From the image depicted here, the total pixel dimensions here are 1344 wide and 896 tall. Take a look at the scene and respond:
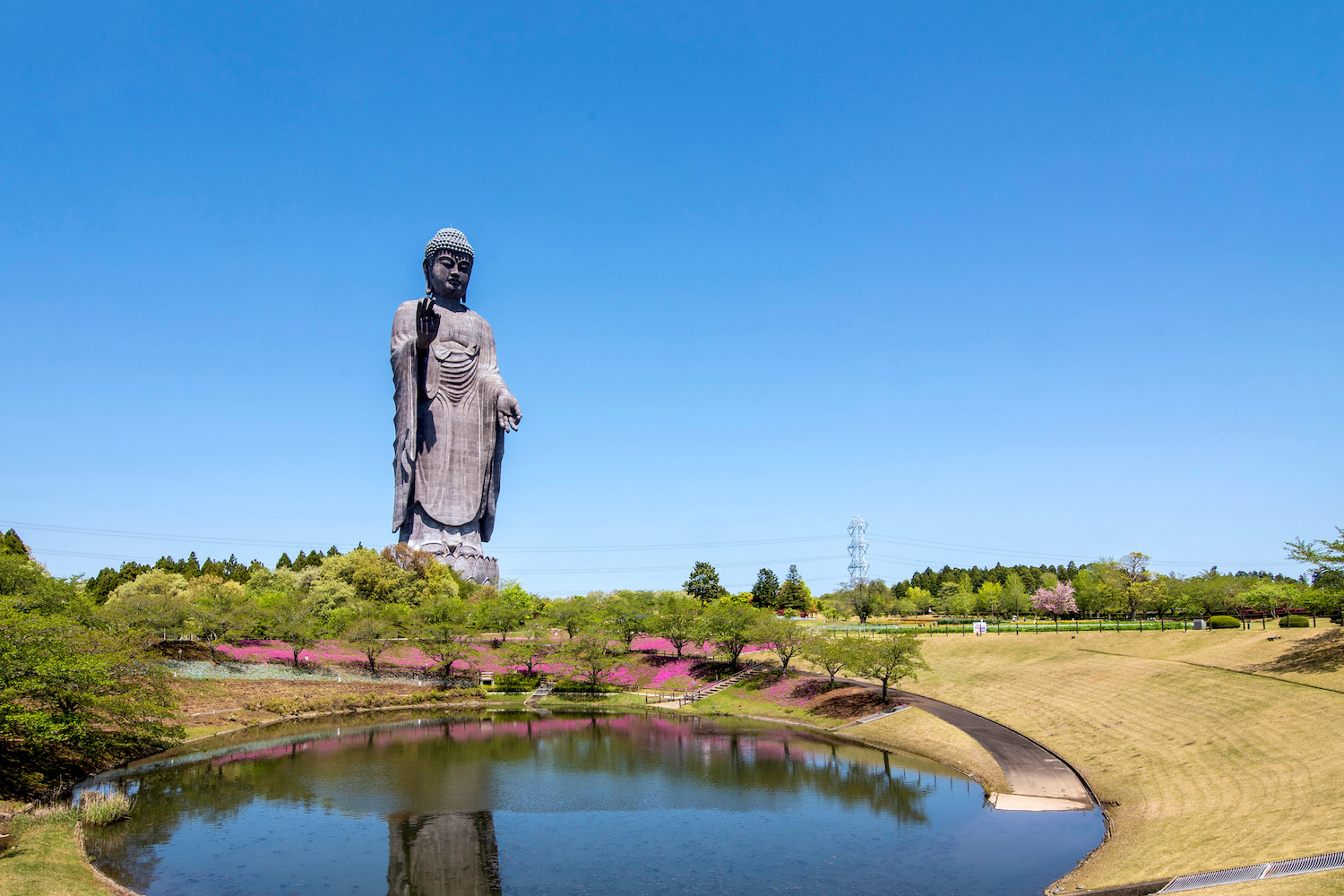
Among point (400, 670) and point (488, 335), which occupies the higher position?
point (488, 335)

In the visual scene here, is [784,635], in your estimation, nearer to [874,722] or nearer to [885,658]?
[885,658]

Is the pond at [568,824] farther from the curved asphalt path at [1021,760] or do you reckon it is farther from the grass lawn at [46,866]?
the curved asphalt path at [1021,760]

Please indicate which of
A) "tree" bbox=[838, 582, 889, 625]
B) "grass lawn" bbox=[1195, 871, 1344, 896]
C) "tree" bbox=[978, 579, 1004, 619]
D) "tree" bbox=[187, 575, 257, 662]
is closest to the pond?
"grass lawn" bbox=[1195, 871, 1344, 896]

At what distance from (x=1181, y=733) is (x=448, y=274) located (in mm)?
70790

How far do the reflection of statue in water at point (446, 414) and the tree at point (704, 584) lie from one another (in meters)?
35.2

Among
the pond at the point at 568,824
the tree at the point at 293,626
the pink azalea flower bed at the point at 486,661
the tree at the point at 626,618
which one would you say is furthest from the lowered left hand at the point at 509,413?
the pond at the point at 568,824

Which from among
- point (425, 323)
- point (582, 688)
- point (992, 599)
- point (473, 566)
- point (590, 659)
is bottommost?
point (582, 688)

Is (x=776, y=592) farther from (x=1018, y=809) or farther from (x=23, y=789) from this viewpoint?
(x=23, y=789)

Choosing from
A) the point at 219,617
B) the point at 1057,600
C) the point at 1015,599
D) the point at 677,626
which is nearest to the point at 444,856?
the point at 219,617

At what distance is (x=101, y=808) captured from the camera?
26625 mm

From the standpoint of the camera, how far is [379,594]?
71000mm

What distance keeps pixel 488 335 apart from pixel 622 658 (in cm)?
3702

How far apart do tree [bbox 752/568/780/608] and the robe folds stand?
4418 cm

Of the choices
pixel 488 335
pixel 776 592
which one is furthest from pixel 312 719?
pixel 776 592
